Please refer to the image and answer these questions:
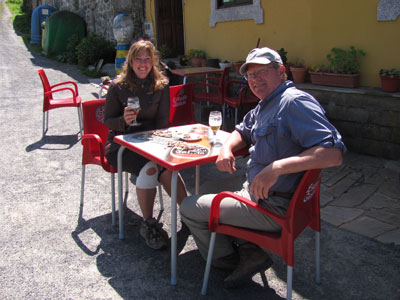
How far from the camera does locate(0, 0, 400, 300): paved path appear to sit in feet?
8.49

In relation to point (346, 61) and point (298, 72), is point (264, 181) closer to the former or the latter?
point (346, 61)

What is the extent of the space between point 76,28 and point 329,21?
1089 cm

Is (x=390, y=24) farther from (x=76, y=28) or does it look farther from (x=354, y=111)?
(x=76, y=28)

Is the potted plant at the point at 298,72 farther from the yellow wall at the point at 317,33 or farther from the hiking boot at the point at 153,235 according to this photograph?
the hiking boot at the point at 153,235

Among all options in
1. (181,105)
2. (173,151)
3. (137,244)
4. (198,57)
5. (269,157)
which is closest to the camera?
(269,157)

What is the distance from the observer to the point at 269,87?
7.66 ft

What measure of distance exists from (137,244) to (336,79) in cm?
335

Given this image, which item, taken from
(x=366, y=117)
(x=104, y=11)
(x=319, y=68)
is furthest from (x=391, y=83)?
(x=104, y=11)

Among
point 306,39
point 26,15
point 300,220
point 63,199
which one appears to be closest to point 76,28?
point 26,15

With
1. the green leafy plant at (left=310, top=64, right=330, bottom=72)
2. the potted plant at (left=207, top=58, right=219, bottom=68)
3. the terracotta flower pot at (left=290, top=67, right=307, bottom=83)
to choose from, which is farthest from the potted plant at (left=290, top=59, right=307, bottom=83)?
the potted plant at (left=207, top=58, right=219, bottom=68)

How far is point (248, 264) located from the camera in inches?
95.5

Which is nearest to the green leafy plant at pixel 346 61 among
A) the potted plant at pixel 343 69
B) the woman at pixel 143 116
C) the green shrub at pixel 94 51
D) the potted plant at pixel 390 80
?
the potted plant at pixel 343 69

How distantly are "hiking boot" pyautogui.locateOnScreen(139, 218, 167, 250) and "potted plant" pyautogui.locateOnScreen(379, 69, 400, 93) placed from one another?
3060mm

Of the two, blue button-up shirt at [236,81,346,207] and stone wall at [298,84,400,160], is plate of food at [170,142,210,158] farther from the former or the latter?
stone wall at [298,84,400,160]
